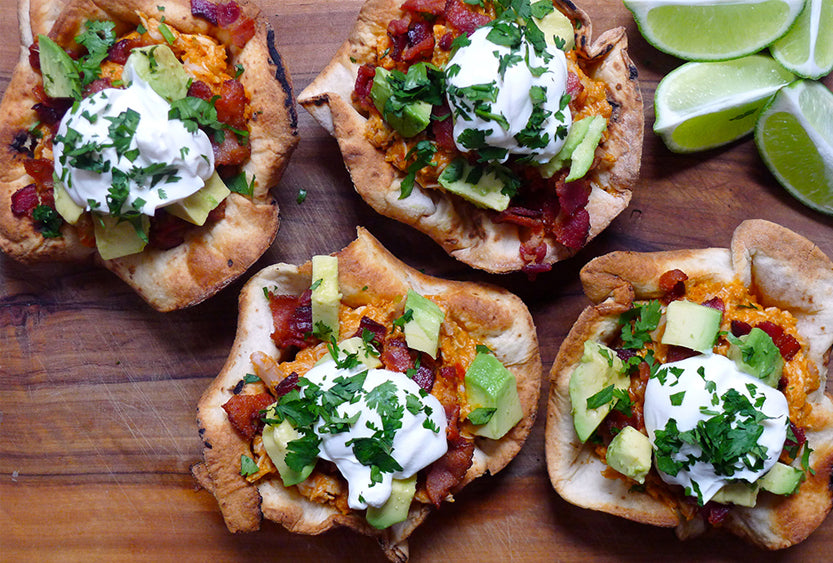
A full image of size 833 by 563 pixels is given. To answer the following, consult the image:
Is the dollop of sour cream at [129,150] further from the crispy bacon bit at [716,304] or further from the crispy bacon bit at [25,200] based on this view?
the crispy bacon bit at [716,304]

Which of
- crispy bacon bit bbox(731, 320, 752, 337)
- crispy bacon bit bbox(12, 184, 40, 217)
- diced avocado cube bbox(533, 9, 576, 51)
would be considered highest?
diced avocado cube bbox(533, 9, 576, 51)

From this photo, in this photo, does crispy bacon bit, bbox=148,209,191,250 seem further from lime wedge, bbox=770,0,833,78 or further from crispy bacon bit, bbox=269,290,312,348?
lime wedge, bbox=770,0,833,78

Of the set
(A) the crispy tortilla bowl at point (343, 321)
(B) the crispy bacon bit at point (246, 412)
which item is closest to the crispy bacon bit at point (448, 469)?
(A) the crispy tortilla bowl at point (343, 321)

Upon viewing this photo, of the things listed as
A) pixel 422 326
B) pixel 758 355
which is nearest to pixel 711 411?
pixel 758 355

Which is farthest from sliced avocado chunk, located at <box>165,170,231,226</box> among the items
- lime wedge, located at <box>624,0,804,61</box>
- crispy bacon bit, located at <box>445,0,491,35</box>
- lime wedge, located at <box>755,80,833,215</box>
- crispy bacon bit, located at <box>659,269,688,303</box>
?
lime wedge, located at <box>755,80,833,215</box>

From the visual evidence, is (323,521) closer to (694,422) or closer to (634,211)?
(694,422)

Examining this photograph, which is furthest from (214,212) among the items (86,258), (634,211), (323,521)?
(634,211)
